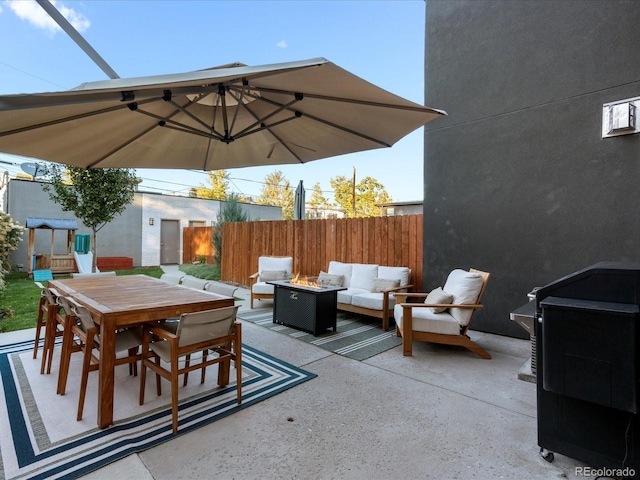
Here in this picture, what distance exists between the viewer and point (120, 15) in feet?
26.2

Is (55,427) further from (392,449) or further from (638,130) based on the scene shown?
(638,130)

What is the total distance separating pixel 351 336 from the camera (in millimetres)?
4520

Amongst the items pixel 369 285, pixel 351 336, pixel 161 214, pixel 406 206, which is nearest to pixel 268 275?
pixel 369 285

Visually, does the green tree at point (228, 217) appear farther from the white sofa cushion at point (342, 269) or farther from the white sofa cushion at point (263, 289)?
the white sofa cushion at point (342, 269)

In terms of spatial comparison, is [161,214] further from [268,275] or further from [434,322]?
[434,322]

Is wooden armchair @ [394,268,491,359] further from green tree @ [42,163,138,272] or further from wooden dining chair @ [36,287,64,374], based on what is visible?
green tree @ [42,163,138,272]

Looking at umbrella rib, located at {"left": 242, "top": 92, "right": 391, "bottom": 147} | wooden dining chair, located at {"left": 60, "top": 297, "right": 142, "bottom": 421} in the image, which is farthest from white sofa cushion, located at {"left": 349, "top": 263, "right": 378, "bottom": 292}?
wooden dining chair, located at {"left": 60, "top": 297, "right": 142, "bottom": 421}

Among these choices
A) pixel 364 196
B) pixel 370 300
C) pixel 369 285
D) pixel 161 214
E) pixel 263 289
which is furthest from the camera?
pixel 364 196

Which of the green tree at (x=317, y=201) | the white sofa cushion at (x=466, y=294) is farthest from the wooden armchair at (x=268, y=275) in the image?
the green tree at (x=317, y=201)

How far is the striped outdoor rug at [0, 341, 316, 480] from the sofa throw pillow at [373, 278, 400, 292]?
7.37ft

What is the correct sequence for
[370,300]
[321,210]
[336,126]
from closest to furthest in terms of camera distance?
[336,126], [370,300], [321,210]

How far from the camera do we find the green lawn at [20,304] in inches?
186

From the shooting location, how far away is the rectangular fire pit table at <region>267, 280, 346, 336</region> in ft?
14.8

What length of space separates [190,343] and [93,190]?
6.26 metres
